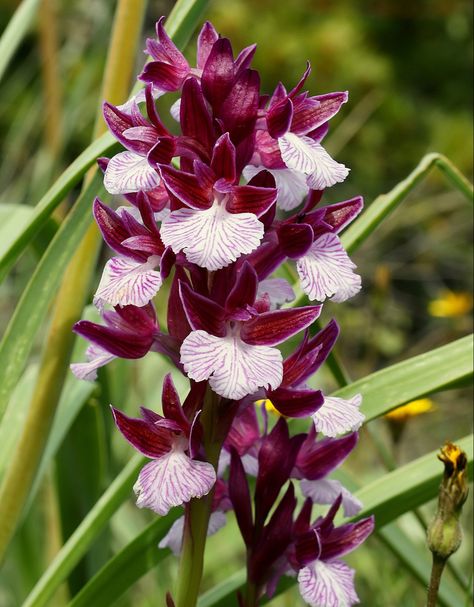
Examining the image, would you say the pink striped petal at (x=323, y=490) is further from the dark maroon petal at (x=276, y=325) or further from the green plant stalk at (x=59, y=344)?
the green plant stalk at (x=59, y=344)

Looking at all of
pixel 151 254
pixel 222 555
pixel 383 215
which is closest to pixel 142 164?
pixel 151 254

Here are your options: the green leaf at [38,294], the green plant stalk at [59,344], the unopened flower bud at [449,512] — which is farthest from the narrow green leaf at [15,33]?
the unopened flower bud at [449,512]

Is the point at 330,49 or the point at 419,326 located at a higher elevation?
the point at 330,49

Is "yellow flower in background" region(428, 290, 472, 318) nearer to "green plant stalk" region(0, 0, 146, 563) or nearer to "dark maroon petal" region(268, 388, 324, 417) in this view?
"green plant stalk" region(0, 0, 146, 563)

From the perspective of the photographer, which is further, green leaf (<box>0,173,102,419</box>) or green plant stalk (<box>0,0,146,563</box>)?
green plant stalk (<box>0,0,146,563</box>)

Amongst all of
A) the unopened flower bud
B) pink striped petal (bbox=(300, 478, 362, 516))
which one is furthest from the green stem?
pink striped petal (bbox=(300, 478, 362, 516))

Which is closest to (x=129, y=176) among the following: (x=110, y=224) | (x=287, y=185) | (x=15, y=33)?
(x=110, y=224)

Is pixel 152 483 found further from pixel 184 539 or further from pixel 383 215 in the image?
pixel 383 215
